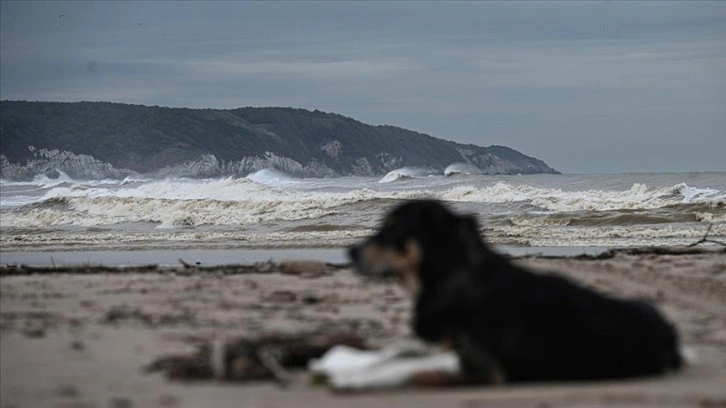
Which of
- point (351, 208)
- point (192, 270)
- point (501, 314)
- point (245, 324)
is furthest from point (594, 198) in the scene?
point (501, 314)

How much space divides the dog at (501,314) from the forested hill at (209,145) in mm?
99814

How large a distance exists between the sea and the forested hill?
69231 millimetres

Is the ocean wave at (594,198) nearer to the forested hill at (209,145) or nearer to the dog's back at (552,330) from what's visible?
the dog's back at (552,330)

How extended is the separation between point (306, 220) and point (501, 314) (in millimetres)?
23481

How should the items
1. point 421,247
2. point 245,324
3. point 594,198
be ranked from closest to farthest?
point 421,247 < point 245,324 < point 594,198

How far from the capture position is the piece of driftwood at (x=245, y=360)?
237 inches

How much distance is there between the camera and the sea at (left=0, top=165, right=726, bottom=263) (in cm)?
2044

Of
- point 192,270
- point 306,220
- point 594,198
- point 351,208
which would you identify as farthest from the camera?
point 351,208

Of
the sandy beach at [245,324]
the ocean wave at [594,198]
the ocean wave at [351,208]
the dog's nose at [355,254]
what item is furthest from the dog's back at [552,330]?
the ocean wave at [594,198]

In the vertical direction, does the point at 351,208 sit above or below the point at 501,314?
below

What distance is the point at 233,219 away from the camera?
29.6m

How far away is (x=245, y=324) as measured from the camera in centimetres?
790

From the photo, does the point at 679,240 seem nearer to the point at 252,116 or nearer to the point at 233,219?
the point at 233,219

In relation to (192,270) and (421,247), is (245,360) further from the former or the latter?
(192,270)
